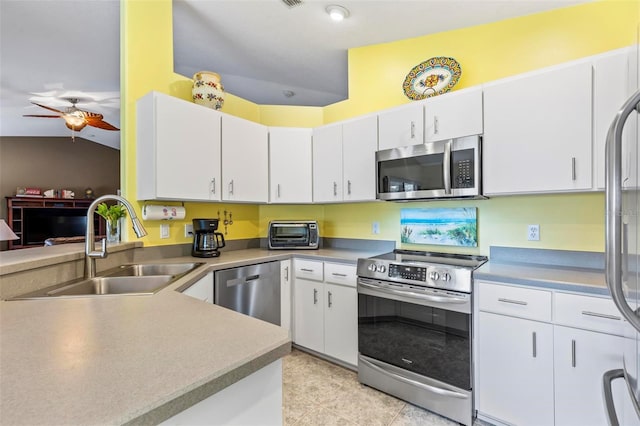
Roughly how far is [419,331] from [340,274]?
716mm

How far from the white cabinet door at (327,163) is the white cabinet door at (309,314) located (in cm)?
81

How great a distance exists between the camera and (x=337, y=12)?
237 cm

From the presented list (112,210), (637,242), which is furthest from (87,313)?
(637,242)

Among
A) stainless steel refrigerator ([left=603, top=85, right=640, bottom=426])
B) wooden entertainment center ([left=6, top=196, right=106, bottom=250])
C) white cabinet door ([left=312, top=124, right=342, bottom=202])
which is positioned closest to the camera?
stainless steel refrigerator ([left=603, top=85, right=640, bottom=426])

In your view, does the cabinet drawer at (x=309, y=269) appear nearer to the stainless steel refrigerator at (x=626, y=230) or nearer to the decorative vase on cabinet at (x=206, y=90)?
the decorative vase on cabinet at (x=206, y=90)

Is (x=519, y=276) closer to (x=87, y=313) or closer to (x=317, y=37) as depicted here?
(x=87, y=313)

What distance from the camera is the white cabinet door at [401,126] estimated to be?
225 cm

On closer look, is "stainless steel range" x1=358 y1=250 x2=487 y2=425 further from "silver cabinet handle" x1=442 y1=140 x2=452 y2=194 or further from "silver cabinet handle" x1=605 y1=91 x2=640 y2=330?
"silver cabinet handle" x1=605 y1=91 x2=640 y2=330

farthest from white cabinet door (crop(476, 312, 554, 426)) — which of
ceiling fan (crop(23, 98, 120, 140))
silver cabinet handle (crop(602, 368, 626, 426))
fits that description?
ceiling fan (crop(23, 98, 120, 140))

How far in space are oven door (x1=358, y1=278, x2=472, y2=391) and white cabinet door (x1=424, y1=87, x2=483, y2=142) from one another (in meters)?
1.09

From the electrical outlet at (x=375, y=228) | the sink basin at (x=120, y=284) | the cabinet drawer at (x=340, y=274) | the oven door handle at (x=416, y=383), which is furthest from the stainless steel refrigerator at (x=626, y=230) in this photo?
the electrical outlet at (x=375, y=228)

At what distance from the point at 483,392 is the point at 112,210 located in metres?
2.63

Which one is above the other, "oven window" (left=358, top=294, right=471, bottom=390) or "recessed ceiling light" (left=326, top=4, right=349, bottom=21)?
"recessed ceiling light" (left=326, top=4, right=349, bottom=21)

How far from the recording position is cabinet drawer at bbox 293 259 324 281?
2.50 metres
